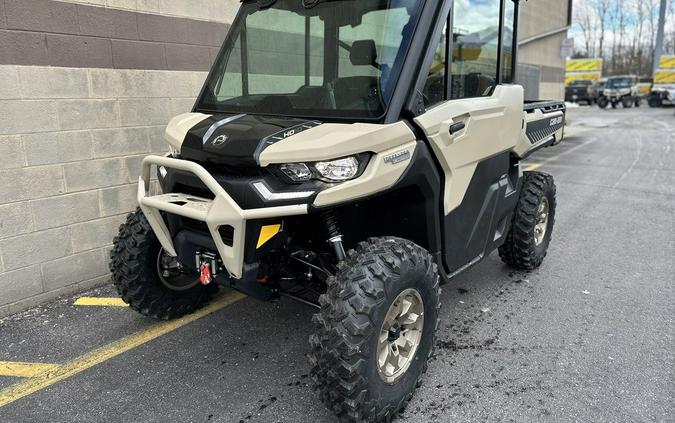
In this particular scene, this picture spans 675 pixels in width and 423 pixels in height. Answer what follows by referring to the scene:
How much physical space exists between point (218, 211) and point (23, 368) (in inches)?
79.9

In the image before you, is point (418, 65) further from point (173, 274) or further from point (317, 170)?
point (173, 274)

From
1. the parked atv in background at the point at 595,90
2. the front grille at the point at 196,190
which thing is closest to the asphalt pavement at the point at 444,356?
the front grille at the point at 196,190

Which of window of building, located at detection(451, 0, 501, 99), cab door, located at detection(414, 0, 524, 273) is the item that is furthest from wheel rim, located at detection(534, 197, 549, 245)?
window of building, located at detection(451, 0, 501, 99)

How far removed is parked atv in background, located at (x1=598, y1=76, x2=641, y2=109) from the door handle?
38.0 m

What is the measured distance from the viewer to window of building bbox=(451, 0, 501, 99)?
10.9 ft

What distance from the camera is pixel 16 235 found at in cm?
416

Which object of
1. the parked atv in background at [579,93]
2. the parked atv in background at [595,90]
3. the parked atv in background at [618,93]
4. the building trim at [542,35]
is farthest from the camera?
the parked atv in background at [579,93]

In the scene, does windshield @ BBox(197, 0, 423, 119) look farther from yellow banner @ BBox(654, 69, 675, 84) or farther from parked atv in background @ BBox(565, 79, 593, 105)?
yellow banner @ BBox(654, 69, 675, 84)

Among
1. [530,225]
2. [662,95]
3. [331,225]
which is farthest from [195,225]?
[662,95]

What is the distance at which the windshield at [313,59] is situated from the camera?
2.95 m

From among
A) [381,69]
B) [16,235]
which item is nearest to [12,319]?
[16,235]

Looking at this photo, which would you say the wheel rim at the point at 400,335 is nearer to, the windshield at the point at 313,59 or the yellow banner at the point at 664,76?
the windshield at the point at 313,59

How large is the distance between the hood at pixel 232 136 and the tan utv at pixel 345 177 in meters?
0.01

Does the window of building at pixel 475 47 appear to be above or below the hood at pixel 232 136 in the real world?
above
